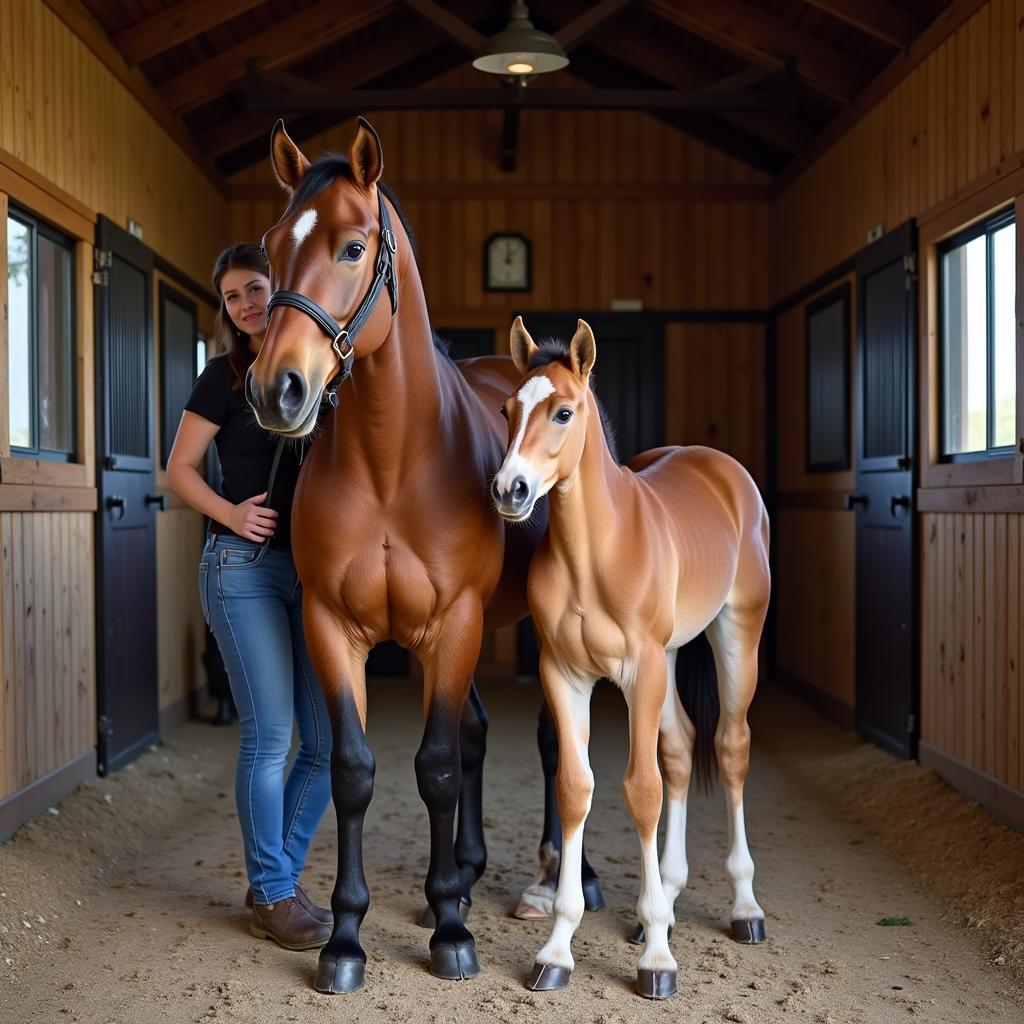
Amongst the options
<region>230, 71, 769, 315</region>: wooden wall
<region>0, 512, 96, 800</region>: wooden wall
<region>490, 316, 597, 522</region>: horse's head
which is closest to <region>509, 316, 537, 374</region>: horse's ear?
<region>490, 316, 597, 522</region>: horse's head

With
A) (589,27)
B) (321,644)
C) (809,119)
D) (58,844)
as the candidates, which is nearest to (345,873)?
(321,644)

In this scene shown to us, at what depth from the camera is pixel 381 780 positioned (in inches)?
194

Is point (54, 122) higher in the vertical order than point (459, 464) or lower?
higher

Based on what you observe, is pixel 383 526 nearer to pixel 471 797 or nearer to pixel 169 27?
pixel 471 797

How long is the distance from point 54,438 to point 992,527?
3531 millimetres

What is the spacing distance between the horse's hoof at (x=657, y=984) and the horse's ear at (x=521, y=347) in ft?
4.66

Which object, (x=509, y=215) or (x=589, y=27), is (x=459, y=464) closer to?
(x=589, y=27)

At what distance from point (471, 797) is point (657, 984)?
816 millimetres

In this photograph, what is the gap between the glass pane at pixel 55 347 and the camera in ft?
14.3

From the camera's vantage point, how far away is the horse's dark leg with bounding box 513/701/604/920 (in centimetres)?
321

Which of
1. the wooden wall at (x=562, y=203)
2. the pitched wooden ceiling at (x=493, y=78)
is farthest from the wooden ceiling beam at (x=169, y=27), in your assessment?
the wooden wall at (x=562, y=203)

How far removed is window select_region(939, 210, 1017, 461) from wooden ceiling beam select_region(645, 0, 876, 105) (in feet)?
4.25

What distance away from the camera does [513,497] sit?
2.32 m

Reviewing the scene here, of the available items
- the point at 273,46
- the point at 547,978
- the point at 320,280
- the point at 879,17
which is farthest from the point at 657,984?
the point at 273,46
